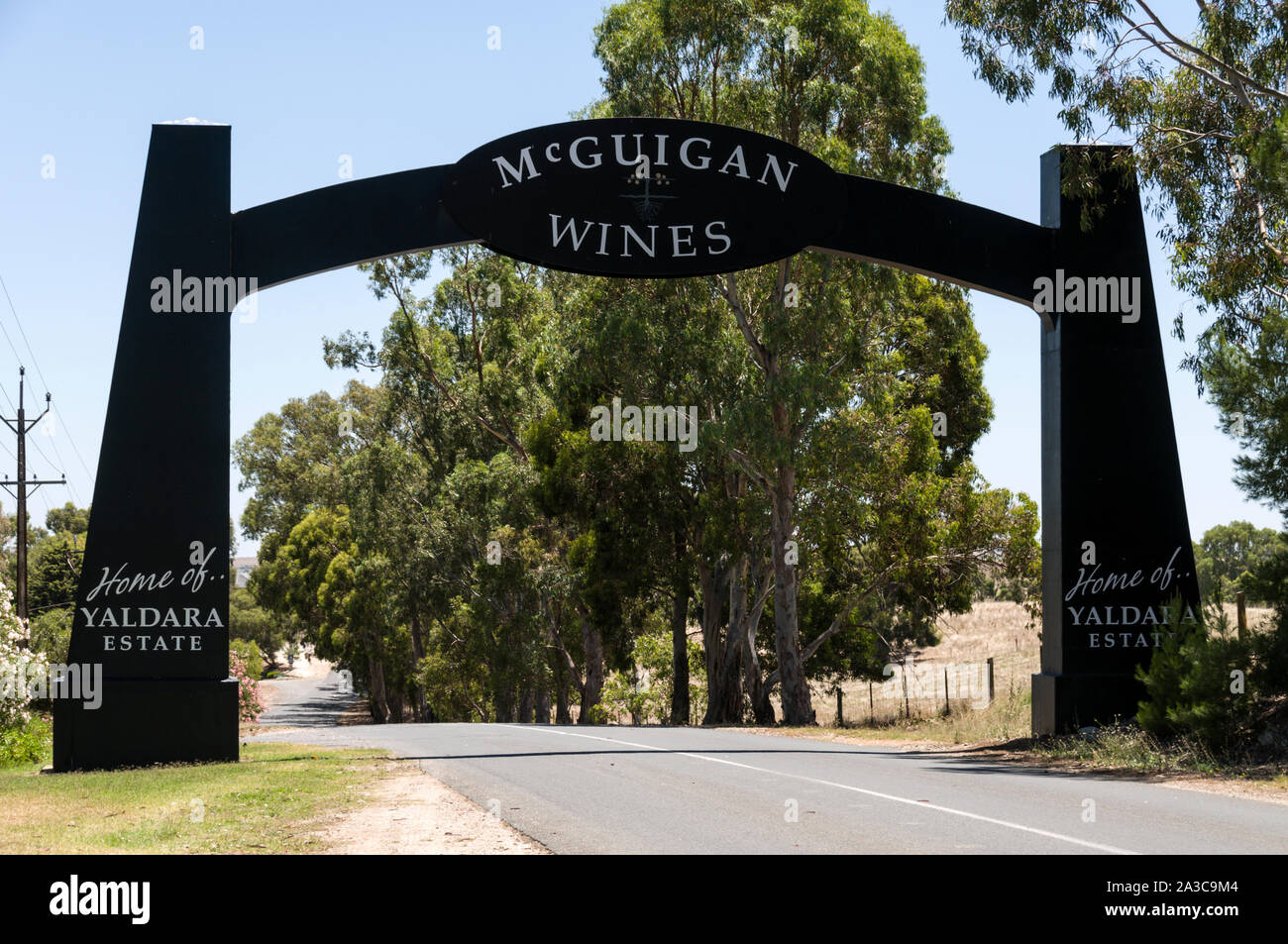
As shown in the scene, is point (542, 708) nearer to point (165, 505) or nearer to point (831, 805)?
point (165, 505)

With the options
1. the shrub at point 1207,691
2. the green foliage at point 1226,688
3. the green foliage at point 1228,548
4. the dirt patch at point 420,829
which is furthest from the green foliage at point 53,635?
the green foliage at point 1228,548

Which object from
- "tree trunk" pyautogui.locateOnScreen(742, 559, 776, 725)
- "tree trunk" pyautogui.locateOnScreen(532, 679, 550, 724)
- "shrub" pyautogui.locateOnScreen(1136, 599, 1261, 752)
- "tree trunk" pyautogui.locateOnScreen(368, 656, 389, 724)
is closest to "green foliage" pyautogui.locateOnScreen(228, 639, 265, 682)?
"tree trunk" pyautogui.locateOnScreen(368, 656, 389, 724)

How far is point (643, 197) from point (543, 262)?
164 cm

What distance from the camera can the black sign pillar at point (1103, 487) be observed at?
54.1 ft

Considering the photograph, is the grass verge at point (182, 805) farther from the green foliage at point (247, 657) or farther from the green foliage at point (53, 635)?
the green foliage at point (53, 635)

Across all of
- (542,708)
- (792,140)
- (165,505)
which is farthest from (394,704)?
(165,505)

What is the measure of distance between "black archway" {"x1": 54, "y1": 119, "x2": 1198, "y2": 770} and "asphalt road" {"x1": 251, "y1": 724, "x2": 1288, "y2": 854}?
3.05 metres

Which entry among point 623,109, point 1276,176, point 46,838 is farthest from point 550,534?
point 46,838

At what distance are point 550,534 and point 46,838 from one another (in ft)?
110

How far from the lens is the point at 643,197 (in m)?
16.3

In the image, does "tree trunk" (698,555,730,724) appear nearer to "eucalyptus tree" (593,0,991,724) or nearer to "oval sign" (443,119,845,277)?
"eucalyptus tree" (593,0,991,724)
